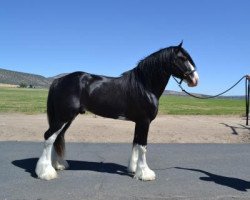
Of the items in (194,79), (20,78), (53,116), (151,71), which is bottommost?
(53,116)

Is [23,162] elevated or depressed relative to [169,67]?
depressed

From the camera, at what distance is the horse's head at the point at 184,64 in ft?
25.1

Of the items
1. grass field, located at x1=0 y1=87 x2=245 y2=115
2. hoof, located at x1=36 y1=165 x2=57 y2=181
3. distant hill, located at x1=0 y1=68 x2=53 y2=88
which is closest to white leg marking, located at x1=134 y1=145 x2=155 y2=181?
hoof, located at x1=36 y1=165 x2=57 y2=181

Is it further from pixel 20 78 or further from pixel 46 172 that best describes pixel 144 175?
pixel 20 78

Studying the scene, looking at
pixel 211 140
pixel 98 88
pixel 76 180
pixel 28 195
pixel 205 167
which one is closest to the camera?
pixel 28 195

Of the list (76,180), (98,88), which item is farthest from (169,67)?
(76,180)

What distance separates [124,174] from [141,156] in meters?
0.56

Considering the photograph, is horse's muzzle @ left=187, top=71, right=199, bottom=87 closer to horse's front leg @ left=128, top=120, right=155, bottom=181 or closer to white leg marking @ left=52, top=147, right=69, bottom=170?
horse's front leg @ left=128, top=120, right=155, bottom=181

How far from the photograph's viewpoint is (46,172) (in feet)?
24.2

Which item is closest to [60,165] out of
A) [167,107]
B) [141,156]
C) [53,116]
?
[53,116]

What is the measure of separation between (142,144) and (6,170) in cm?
280

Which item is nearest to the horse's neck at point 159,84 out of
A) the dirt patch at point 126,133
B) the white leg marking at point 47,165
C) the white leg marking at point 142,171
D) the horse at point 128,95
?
the horse at point 128,95

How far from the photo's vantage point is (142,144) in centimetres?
771

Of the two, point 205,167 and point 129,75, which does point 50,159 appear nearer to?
point 129,75
